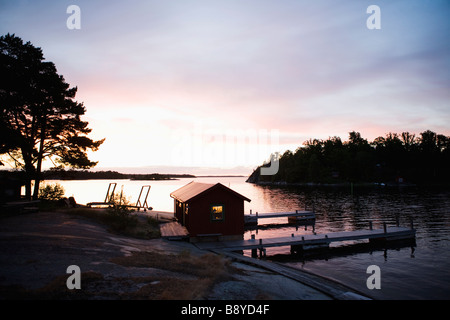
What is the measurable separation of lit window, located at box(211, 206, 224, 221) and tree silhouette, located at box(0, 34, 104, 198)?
680 inches

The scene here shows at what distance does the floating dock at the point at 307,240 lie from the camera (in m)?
22.6

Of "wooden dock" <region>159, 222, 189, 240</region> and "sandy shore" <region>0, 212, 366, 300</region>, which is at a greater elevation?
"sandy shore" <region>0, 212, 366, 300</region>

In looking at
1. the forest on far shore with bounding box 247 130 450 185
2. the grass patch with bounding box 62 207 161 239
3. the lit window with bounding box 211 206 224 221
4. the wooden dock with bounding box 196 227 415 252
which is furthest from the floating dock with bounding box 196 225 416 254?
the forest on far shore with bounding box 247 130 450 185

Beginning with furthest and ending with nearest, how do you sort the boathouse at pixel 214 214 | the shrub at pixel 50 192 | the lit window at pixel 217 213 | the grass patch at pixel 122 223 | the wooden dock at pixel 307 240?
1. the shrub at pixel 50 192
2. the lit window at pixel 217 213
3. the boathouse at pixel 214 214
4. the wooden dock at pixel 307 240
5. the grass patch at pixel 122 223

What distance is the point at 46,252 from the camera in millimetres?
12828

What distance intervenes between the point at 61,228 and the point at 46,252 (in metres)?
7.05

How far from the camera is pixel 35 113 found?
29516mm

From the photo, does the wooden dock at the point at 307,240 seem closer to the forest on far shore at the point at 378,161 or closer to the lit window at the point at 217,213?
the lit window at the point at 217,213

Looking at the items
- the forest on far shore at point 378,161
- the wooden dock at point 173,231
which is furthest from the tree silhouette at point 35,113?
the forest on far shore at point 378,161

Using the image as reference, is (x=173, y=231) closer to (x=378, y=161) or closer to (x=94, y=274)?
(x=94, y=274)

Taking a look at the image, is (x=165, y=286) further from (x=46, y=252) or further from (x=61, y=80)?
(x=61, y=80)

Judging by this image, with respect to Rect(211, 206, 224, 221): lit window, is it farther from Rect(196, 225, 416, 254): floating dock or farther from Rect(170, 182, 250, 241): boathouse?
Rect(196, 225, 416, 254): floating dock

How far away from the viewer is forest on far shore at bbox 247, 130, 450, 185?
13638cm
